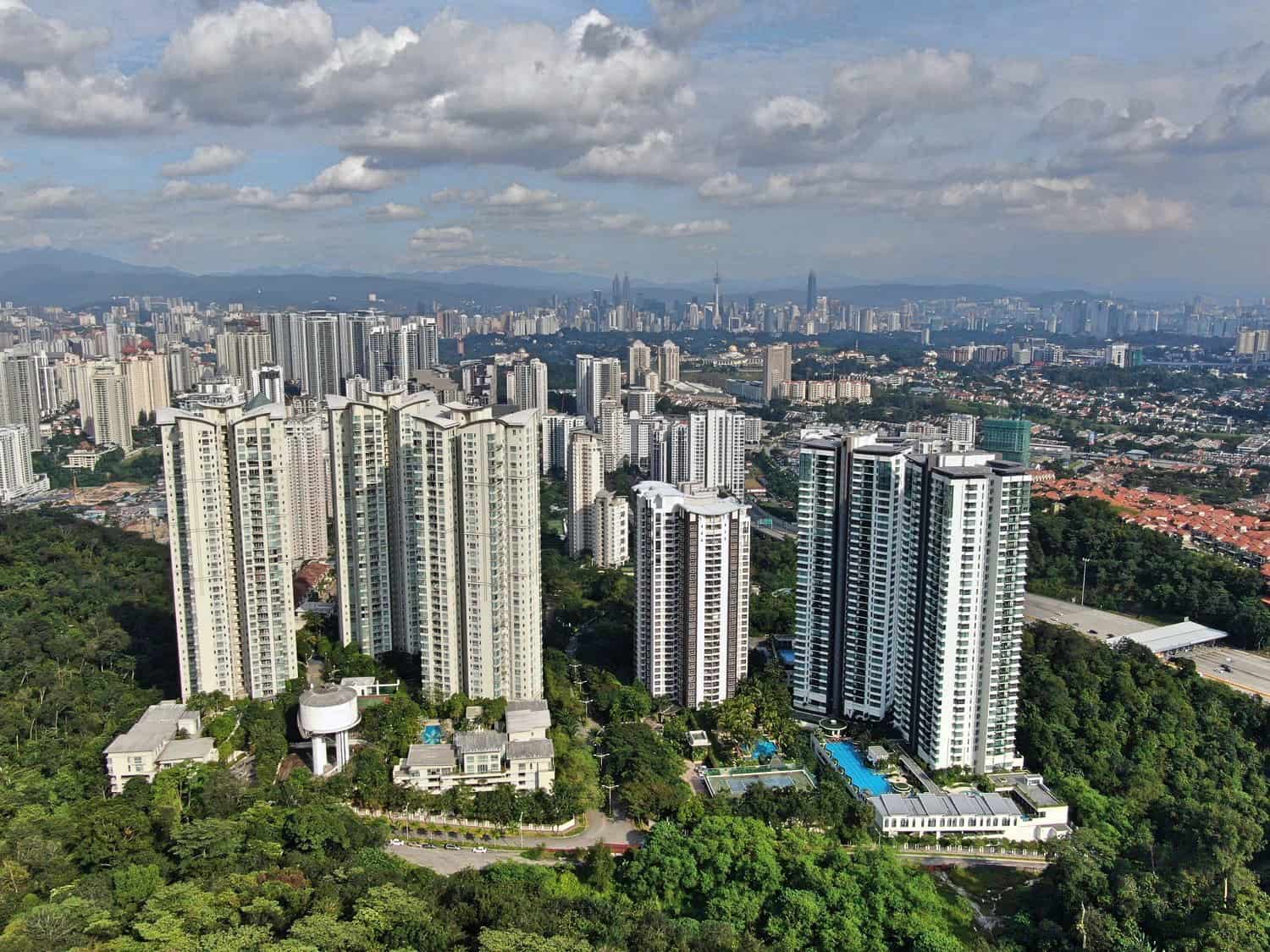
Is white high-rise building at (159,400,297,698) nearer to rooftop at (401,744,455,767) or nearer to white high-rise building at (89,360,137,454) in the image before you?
rooftop at (401,744,455,767)

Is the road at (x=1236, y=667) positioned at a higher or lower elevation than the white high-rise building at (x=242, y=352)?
lower

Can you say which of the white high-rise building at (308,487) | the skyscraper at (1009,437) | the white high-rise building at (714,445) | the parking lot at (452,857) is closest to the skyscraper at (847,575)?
the parking lot at (452,857)

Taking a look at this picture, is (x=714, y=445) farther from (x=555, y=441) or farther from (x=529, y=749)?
(x=529, y=749)

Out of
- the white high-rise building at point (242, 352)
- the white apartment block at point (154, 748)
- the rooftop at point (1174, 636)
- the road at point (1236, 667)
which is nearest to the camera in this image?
the white apartment block at point (154, 748)

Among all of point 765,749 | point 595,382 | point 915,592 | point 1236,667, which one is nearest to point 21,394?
point 595,382

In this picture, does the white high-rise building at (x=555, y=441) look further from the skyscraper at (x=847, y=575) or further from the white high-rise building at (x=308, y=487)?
the skyscraper at (x=847, y=575)

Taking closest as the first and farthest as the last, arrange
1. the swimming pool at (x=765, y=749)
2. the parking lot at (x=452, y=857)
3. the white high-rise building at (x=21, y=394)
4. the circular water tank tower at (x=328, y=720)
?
the parking lot at (x=452, y=857)
the circular water tank tower at (x=328, y=720)
the swimming pool at (x=765, y=749)
the white high-rise building at (x=21, y=394)

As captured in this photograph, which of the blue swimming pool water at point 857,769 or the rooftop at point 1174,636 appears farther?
the rooftop at point 1174,636
